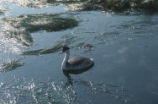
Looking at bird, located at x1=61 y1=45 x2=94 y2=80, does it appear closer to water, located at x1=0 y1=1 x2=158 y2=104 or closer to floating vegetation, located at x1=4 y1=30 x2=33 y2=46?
water, located at x1=0 y1=1 x2=158 y2=104

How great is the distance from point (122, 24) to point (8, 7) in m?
12.1

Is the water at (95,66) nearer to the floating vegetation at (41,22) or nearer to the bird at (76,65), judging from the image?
the bird at (76,65)

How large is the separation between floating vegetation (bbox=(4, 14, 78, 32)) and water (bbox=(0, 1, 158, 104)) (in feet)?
2.14

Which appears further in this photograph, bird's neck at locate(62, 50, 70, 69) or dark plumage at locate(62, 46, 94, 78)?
bird's neck at locate(62, 50, 70, 69)

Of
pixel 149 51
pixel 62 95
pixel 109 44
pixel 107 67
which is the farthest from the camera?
pixel 109 44

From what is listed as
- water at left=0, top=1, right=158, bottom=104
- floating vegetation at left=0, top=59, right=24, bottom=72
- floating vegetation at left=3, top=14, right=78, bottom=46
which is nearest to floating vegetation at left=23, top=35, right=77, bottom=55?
water at left=0, top=1, right=158, bottom=104

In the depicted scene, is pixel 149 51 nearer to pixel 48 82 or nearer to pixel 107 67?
pixel 107 67

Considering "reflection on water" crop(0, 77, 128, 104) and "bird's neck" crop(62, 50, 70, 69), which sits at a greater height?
"bird's neck" crop(62, 50, 70, 69)

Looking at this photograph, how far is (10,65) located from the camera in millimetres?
17109

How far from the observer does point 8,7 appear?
2956 centimetres

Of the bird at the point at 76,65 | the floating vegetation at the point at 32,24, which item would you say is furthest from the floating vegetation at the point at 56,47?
the bird at the point at 76,65

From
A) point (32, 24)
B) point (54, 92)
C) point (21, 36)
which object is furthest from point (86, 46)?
point (32, 24)

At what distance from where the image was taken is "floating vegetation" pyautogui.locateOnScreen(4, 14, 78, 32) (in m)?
22.4

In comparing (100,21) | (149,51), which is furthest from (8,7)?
(149,51)
